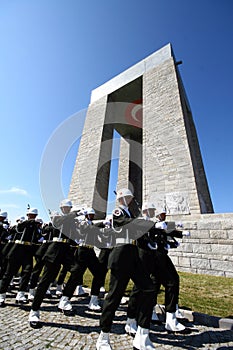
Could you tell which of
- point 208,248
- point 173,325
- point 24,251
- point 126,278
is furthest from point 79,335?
point 208,248

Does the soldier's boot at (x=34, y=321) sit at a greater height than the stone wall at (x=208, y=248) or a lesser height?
lesser

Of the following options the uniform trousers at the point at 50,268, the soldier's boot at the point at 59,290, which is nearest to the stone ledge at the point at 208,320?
the uniform trousers at the point at 50,268

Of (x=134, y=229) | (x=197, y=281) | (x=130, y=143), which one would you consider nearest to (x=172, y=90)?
(x=130, y=143)

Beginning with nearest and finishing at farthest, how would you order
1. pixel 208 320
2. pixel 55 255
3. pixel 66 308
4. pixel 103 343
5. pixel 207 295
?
pixel 103 343, pixel 208 320, pixel 55 255, pixel 66 308, pixel 207 295

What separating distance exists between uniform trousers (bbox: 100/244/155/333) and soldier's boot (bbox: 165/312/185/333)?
80 centimetres

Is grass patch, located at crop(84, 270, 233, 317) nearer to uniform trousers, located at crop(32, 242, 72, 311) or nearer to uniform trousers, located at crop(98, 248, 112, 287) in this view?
uniform trousers, located at crop(98, 248, 112, 287)

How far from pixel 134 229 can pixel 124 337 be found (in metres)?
1.69

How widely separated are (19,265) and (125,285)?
3.41 meters

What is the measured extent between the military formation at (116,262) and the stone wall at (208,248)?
12.7ft

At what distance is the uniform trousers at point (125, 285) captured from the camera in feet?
8.63

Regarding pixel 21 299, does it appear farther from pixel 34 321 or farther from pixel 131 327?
pixel 131 327

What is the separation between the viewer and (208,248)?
7023mm

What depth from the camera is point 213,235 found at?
709cm

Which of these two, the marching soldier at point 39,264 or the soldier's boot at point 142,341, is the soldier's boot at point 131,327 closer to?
the soldier's boot at point 142,341
